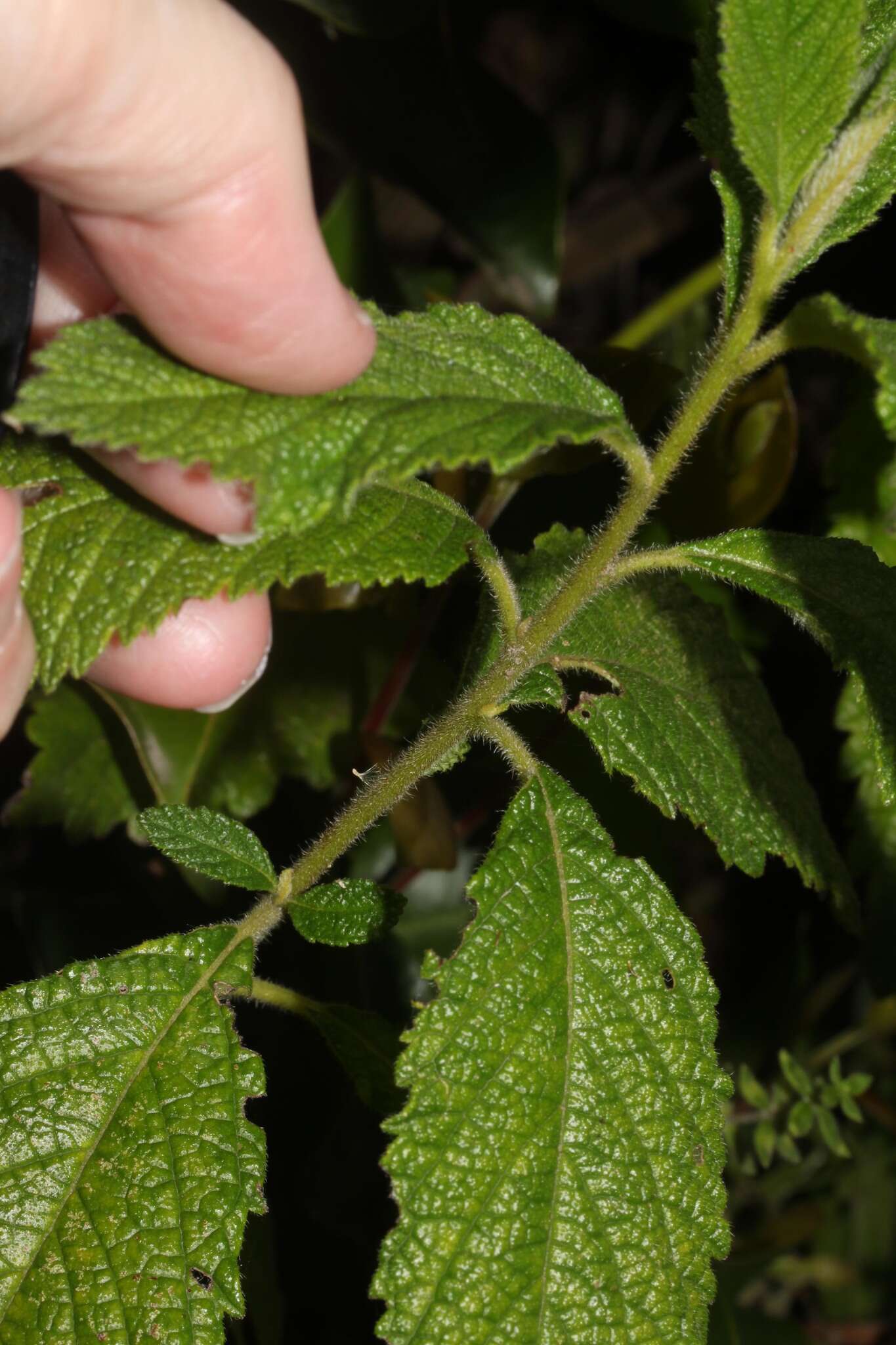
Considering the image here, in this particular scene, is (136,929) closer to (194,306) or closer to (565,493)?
(565,493)

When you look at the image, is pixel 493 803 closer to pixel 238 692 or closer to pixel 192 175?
pixel 238 692

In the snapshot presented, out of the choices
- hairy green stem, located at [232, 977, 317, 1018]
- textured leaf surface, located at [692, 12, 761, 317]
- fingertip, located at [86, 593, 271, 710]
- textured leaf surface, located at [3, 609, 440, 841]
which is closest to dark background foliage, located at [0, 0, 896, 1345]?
textured leaf surface, located at [3, 609, 440, 841]

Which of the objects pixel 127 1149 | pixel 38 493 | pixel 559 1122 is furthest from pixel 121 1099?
pixel 38 493

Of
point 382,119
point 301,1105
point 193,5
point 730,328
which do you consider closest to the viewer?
point 193,5

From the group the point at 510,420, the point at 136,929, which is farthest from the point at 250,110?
the point at 136,929

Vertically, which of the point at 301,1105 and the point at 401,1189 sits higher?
the point at 401,1189

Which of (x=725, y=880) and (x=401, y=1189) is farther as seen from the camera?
(x=725, y=880)

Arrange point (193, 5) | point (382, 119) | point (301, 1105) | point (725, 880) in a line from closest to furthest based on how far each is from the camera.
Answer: point (193, 5), point (301, 1105), point (382, 119), point (725, 880)

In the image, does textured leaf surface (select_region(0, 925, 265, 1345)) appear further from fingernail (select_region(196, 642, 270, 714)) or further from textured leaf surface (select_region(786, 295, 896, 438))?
textured leaf surface (select_region(786, 295, 896, 438))
